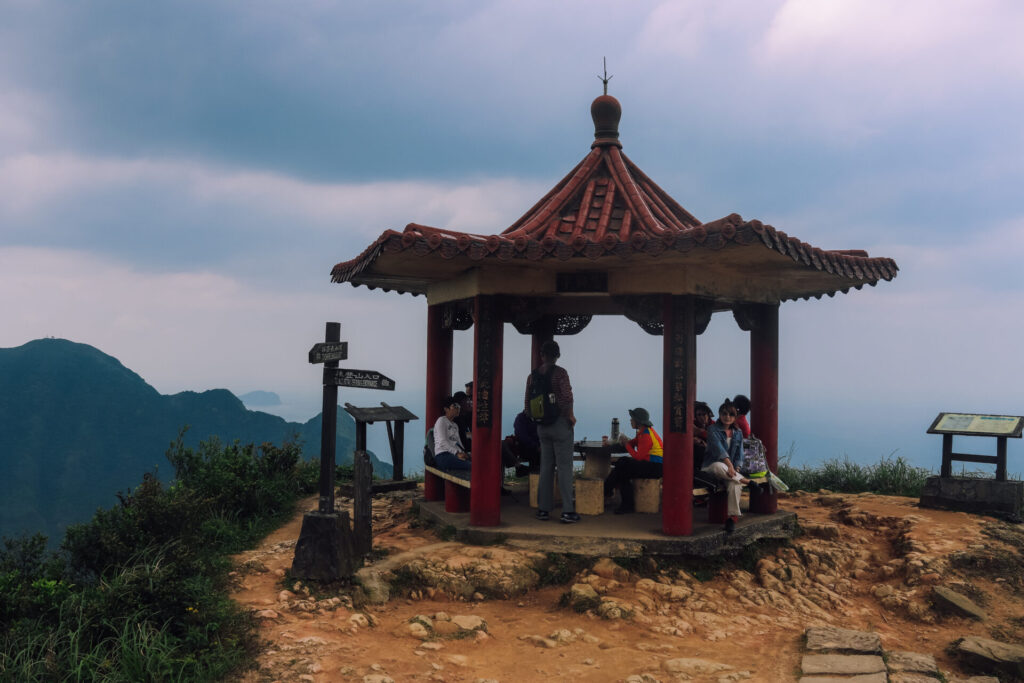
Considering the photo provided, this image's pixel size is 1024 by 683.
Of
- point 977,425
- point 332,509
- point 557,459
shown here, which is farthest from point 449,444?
point 977,425

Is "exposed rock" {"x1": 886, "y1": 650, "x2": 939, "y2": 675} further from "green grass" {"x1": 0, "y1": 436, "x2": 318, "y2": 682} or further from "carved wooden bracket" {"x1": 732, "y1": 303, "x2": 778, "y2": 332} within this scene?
"green grass" {"x1": 0, "y1": 436, "x2": 318, "y2": 682}

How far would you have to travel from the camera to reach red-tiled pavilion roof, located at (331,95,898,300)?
22.2 ft

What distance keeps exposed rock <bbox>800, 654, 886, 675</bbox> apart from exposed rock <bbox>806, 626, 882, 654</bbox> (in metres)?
0.09

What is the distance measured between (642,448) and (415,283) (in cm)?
383

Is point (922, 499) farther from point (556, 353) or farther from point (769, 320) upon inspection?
point (556, 353)

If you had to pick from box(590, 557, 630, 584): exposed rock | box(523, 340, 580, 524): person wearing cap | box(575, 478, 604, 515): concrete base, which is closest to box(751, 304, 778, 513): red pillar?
box(575, 478, 604, 515): concrete base

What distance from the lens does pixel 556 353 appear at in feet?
27.5

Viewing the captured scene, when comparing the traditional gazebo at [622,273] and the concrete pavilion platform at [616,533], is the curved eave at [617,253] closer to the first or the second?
the traditional gazebo at [622,273]

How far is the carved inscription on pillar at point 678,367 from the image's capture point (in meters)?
7.98

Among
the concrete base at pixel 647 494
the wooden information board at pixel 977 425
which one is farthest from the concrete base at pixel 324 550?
the wooden information board at pixel 977 425

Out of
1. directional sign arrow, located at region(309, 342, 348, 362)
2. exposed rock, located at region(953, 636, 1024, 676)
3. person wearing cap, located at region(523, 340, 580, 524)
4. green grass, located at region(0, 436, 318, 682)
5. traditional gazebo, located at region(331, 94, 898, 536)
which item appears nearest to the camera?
green grass, located at region(0, 436, 318, 682)

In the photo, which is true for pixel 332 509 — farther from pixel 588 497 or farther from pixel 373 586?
pixel 588 497

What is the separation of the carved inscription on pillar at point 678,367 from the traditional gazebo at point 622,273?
0.01 metres

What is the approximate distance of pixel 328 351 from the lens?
768cm
